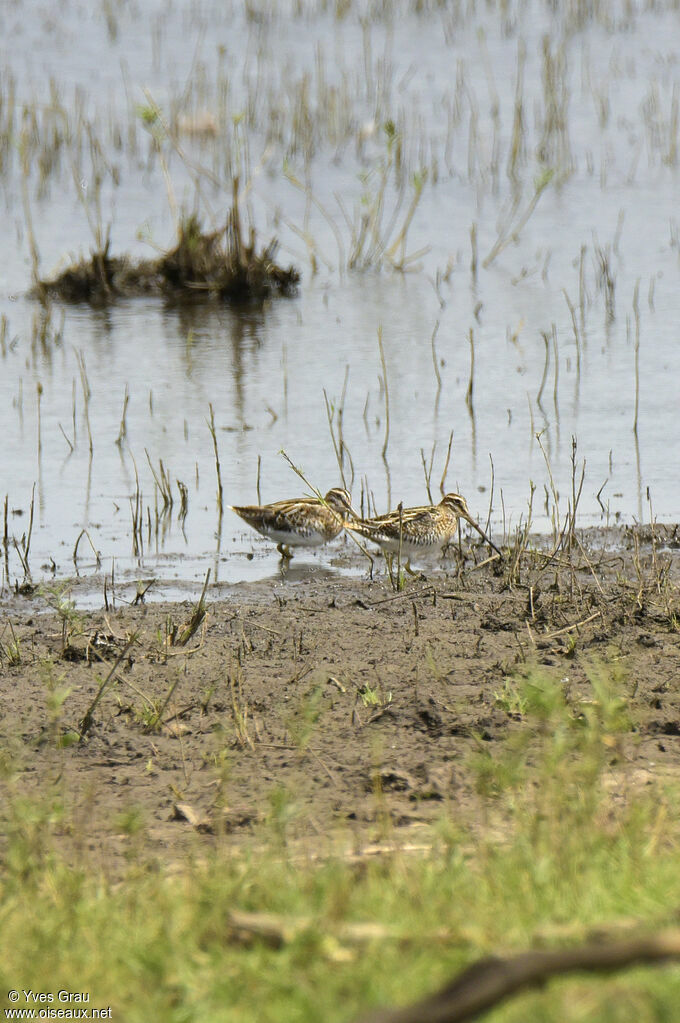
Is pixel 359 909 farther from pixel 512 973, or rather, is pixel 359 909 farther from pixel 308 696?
pixel 308 696

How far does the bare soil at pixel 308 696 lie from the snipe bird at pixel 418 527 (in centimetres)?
39

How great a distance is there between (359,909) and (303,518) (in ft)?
17.4

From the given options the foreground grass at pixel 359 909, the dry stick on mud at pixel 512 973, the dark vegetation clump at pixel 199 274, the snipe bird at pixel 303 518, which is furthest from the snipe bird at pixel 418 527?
the dark vegetation clump at pixel 199 274

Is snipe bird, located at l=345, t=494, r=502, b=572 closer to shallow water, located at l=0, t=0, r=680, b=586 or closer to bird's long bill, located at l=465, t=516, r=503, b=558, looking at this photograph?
bird's long bill, located at l=465, t=516, r=503, b=558

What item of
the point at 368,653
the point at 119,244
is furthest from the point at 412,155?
the point at 368,653

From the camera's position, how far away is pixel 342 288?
1648 cm

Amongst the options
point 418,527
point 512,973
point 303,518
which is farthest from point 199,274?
point 512,973

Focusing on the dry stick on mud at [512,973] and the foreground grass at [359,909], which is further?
the foreground grass at [359,909]

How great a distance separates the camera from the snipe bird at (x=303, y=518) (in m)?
9.08

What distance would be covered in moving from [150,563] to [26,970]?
5400 mm

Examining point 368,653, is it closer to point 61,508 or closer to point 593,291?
point 61,508

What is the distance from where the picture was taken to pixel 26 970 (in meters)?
3.70

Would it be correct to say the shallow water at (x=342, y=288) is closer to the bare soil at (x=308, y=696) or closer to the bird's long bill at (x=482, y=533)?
the bird's long bill at (x=482, y=533)

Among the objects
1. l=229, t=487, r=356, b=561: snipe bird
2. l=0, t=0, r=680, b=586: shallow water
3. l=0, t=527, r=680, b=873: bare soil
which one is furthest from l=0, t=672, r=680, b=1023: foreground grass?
l=0, t=0, r=680, b=586: shallow water
